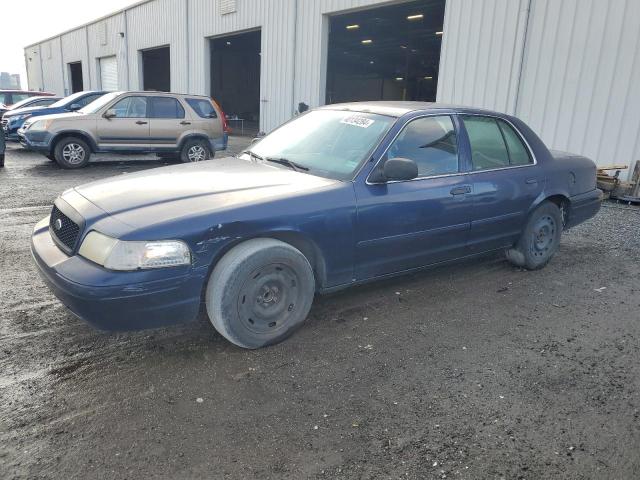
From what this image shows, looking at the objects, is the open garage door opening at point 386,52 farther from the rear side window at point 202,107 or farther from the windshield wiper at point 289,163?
the windshield wiper at point 289,163

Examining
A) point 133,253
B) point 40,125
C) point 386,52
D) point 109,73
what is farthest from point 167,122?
point 386,52

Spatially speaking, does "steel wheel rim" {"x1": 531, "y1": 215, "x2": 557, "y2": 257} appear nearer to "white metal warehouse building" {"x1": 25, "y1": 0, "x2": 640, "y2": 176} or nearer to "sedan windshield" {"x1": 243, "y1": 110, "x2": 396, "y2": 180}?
"sedan windshield" {"x1": 243, "y1": 110, "x2": 396, "y2": 180}

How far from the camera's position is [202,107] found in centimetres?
1171

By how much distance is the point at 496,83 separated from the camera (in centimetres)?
1034

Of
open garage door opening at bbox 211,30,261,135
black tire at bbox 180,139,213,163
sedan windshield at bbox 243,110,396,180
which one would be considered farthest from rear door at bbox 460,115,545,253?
open garage door opening at bbox 211,30,261,135

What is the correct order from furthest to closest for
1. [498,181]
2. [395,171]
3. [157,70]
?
[157,70] → [498,181] → [395,171]

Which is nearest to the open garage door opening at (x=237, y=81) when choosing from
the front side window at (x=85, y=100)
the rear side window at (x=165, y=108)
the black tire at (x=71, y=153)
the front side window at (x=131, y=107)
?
the front side window at (x=85, y=100)

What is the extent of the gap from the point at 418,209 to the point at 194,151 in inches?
351

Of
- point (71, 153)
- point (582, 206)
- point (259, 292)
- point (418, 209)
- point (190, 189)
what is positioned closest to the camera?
point (259, 292)

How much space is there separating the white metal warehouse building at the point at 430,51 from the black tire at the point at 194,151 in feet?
14.7

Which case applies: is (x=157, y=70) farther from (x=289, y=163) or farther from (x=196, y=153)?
(x=289, y=163)

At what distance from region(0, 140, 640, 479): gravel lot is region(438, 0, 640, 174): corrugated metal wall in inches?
224

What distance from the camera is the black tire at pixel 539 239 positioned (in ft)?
15.9

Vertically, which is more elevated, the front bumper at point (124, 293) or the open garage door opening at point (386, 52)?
the open garage door opening at point (386, 52)
